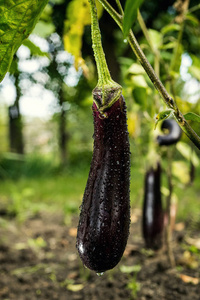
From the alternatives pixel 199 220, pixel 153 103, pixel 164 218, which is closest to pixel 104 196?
pixel 153 103

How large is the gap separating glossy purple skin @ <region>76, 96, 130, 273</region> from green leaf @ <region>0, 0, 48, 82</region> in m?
0.15

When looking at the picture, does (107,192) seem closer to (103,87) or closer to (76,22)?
(103,87)

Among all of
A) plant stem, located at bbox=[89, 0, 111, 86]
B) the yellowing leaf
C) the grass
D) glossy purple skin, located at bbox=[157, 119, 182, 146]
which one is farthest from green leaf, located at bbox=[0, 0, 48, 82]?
the grass

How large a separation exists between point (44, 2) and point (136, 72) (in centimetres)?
68

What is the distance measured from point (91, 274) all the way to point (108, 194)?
130cm

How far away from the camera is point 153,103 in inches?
53.5

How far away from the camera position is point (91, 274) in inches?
67.7

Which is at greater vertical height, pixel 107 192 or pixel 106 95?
pixel 106 95

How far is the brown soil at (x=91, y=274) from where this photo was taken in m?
1.46

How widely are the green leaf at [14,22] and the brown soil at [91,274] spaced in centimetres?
114

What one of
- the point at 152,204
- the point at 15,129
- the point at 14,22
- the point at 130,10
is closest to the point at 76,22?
the point at 14,22

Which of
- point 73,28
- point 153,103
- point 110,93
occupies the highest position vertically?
point 73,28

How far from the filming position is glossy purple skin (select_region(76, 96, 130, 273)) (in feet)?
1.76

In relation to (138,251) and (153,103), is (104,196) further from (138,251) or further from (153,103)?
(138,251)
